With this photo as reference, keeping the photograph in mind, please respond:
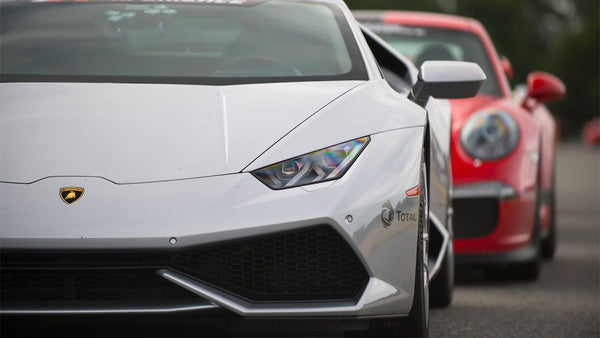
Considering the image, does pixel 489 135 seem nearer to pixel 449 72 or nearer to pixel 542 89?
pixel 542 89

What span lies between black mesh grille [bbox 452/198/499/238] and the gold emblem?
326 centimetres

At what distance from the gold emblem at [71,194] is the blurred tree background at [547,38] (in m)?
70.7

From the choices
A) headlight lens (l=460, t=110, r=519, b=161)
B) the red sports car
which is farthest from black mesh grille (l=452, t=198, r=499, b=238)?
headlight lens (l=460, t=110, r=519, b=161)

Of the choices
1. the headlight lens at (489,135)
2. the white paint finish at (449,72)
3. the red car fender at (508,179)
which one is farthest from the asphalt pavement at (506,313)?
the white paint finish at (449,72)

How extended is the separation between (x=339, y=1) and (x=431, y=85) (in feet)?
2.48

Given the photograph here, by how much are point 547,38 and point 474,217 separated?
75.8 meters

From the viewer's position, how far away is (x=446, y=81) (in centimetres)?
446

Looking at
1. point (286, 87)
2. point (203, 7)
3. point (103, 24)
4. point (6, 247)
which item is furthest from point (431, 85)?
point (6, 247)

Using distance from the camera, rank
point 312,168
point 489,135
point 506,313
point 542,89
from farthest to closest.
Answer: point 542,89 → point 489,135 → point 506,313 → point 312,168

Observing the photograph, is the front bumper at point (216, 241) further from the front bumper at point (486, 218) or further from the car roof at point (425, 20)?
the car roof at point (425, 20)

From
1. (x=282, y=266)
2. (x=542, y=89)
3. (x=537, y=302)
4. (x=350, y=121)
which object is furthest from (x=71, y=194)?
(x=542, y=89)

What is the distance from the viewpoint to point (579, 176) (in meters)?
21.2

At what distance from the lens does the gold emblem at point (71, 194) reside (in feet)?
11.6

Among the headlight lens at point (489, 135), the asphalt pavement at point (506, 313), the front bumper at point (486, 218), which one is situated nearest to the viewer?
the asphalt pavement at point (506, 313)
